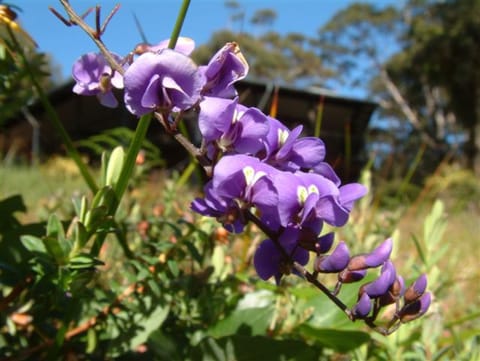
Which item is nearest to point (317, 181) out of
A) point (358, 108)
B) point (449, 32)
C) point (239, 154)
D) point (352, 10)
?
point (239, 154)

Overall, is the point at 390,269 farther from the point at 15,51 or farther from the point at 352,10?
the point at 352,10

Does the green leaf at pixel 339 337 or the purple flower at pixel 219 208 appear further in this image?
the green leaf at pixel 339 337

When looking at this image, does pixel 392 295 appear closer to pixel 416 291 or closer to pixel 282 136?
pixel 416 291

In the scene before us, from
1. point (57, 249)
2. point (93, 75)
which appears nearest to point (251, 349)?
point (57, 249)

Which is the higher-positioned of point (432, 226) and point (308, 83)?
point (432, 226)

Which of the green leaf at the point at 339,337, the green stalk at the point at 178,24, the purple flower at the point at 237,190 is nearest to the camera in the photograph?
the purple flower at the point at 237,190

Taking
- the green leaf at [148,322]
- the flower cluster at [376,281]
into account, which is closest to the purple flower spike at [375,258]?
the flower cluster at [376,281]

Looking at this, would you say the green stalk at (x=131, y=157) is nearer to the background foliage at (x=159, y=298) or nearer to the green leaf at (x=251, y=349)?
the background foliage at (x=159, y=298)
